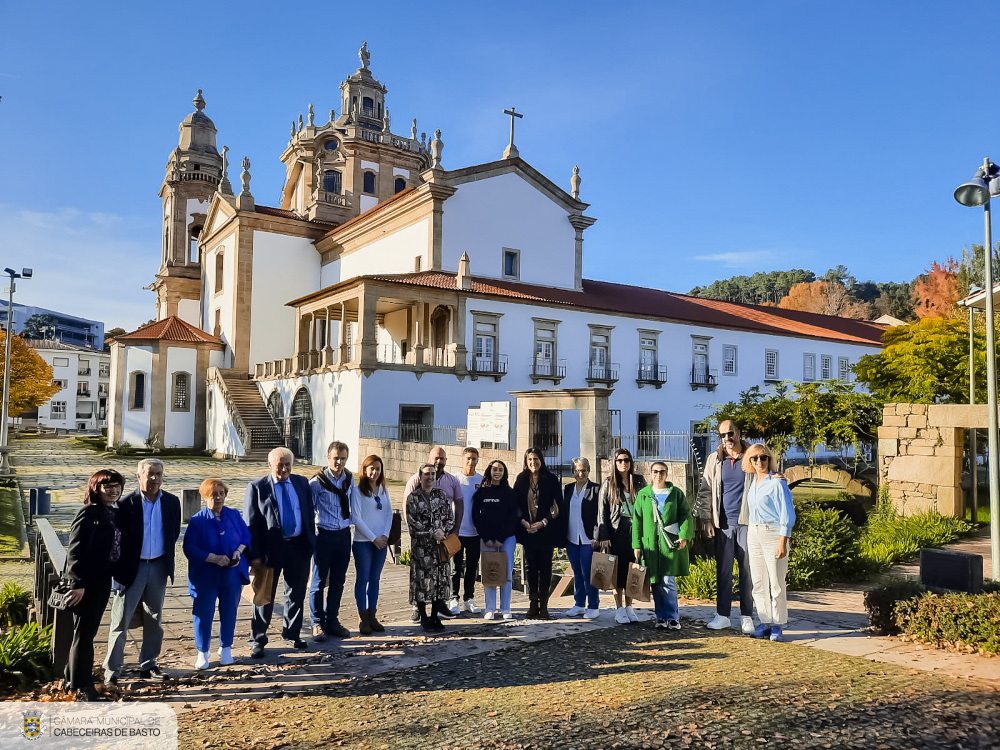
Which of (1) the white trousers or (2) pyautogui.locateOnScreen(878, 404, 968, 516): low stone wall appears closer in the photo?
(1) the white trousers

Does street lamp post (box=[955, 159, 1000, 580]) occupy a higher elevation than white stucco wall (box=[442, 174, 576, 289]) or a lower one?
lower

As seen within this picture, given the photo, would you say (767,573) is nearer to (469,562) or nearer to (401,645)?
(469,562)

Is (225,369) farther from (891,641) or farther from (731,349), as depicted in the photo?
(891,641)

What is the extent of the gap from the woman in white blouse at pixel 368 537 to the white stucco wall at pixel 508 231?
25021 millimetres

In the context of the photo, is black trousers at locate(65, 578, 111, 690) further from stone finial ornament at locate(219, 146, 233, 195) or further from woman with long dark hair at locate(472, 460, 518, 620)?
stone finial ornament at locate(219, 146, 233, 195)

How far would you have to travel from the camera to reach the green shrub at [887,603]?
6895 millimetres

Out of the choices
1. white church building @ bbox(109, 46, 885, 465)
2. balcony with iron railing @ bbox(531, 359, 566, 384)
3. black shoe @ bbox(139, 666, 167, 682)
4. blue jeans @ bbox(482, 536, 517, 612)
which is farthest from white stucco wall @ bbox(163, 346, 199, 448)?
black shoe @ bbox(139, 666, 167, 682)

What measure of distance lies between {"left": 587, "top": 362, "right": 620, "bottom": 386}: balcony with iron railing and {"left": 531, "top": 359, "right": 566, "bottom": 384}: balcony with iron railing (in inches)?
57.2

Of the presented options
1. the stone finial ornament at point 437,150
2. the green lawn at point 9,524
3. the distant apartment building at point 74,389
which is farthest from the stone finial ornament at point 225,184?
the distant apartment building at point 74,389

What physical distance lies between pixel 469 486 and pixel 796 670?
361cm

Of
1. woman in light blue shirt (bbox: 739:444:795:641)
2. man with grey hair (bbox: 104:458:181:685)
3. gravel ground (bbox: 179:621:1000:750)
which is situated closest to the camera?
gravel ground (bbox: 179:621:1000:750)

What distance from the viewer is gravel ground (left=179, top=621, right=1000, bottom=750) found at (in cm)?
452

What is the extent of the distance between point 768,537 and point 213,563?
4.82 metres

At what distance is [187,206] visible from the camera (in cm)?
5091
